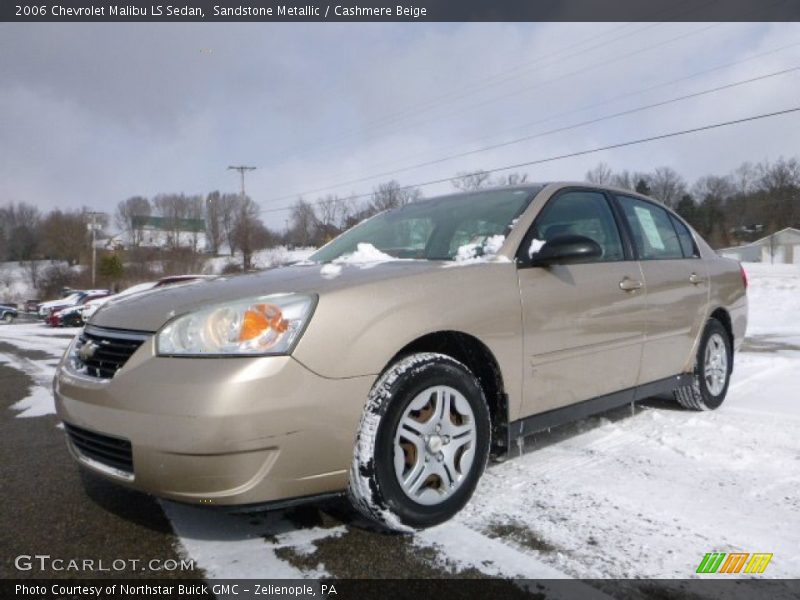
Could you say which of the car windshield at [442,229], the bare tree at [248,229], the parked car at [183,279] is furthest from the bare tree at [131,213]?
the car windshield at [442,229]

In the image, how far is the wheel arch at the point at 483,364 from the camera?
2541 millimetres

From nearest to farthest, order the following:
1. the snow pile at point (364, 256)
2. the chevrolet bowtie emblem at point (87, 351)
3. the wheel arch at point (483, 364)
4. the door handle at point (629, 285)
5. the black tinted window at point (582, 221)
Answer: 1. the chevrolet bowtie emblem at point (87, 351)
2. the wheel arch at point (483, 364)
3. the snow pile at point (364, 256)
4. the black tinted window at point (582, 221)
5. the door handle at point (629, 285)

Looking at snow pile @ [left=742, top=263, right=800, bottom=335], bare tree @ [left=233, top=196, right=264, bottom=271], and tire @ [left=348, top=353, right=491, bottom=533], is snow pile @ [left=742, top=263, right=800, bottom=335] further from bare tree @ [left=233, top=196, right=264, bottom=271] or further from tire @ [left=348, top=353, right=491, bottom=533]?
bare tree @ [left=233, top=196, right=264, bottom=271]

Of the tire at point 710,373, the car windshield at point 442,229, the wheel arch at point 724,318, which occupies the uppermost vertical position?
the car windshield at point 442,229

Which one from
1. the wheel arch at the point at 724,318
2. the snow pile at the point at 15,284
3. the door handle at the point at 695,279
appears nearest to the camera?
the door handle at the point at 695,279

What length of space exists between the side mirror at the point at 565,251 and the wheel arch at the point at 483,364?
1.81ft

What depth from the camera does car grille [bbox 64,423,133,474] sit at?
211 cm

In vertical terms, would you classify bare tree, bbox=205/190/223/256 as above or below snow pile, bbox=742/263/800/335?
above

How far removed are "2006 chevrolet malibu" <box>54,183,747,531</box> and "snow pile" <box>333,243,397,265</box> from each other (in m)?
0.02

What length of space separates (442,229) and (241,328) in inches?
59.6

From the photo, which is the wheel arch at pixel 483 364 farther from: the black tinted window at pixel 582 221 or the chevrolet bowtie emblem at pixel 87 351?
the chevrolet bowtie emblem at pixel 87 351

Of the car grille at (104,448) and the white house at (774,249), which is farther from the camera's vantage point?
the white house at (774,249)

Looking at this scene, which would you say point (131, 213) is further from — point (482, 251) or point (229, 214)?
point (482, 251)

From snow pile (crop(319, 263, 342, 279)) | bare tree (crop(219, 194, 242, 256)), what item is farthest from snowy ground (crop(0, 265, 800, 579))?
bare tree (crop(219, 194, 242, 256))
